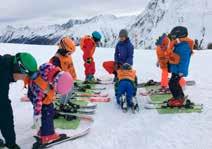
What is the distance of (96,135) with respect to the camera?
795 cm

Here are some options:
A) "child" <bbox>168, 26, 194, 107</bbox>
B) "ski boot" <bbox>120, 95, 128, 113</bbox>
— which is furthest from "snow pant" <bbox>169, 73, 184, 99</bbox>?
"ski boot" <bbox>120, 95, 128, 113</bbox>

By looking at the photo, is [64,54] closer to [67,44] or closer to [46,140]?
[67,44]

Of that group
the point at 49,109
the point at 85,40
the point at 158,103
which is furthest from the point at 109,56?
the point at 49,109

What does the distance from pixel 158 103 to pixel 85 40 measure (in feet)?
13.0

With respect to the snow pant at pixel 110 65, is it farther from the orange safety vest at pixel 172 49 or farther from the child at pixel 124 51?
the orange safety vest at pixel 172 49

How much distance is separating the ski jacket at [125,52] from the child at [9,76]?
553 cm

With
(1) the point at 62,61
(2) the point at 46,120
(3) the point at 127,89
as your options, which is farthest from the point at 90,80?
(2) the point at 46,120

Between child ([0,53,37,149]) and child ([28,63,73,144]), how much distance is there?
8.6 inches

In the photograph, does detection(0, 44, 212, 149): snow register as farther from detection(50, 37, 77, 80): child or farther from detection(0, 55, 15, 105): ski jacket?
detection(50, 37, 77, 80): child

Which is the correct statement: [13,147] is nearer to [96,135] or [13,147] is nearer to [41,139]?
[41,139]

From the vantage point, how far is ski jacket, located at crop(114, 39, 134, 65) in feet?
40.5

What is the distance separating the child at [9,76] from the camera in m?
6.91

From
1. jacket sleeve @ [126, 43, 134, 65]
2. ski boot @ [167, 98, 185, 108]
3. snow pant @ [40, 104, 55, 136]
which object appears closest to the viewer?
snow pant @ [40, 104, 55, 136]

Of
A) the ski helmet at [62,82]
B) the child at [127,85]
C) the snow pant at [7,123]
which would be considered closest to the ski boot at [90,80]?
the child at [127,85]
